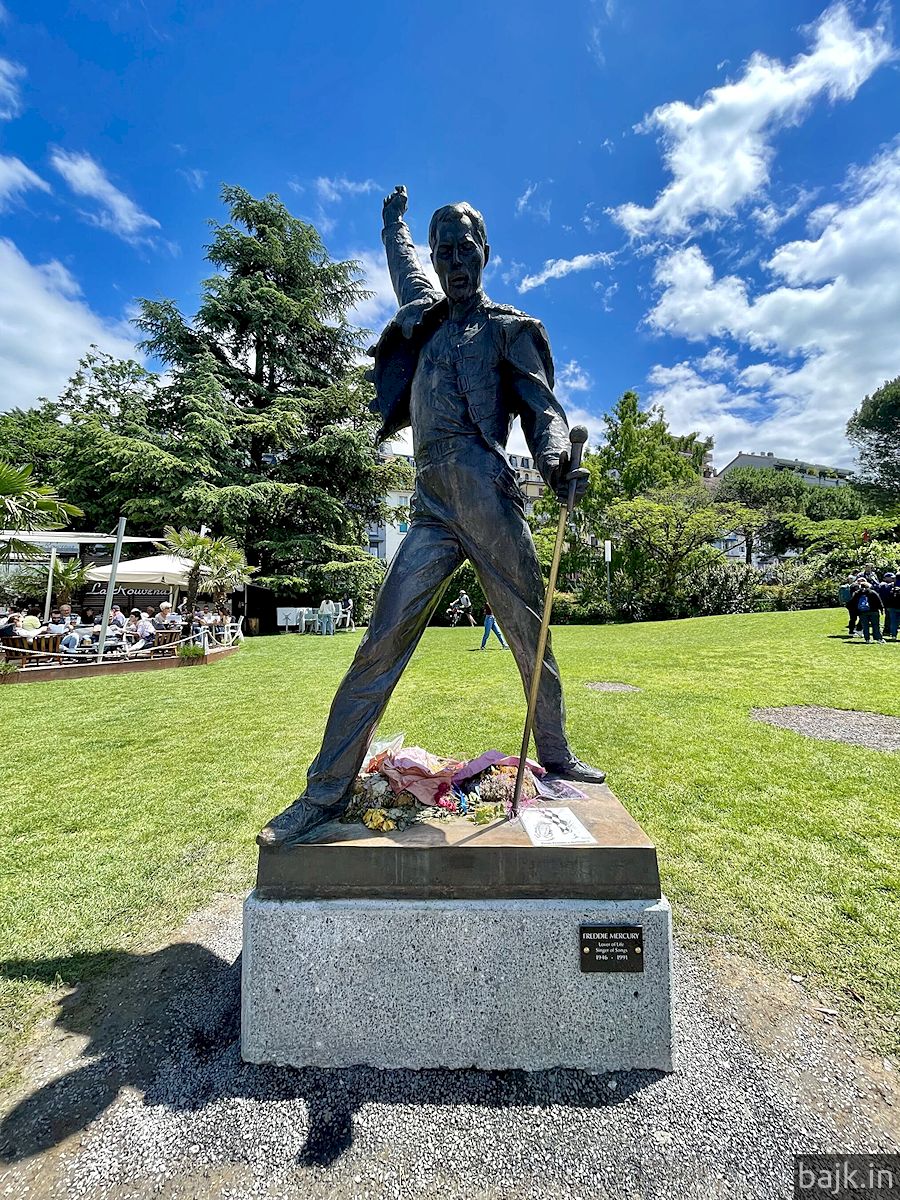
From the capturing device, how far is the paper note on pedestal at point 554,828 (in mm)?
2033

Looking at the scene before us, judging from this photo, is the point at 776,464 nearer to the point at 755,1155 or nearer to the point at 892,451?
the point at 892,451

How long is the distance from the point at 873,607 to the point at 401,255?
47.7 ft

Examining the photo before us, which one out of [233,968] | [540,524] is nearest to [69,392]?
[540,524]

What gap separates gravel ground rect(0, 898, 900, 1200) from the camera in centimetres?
156

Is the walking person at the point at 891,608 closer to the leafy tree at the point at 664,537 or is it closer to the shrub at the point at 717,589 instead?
the leafy tree at the point at 664,537

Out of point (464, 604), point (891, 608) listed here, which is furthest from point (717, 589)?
point (464, 604)

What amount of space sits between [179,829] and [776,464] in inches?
2856

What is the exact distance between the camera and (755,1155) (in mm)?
1623

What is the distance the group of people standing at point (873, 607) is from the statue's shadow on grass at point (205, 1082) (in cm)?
1416

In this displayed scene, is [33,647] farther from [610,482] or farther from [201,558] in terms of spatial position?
[610,482]

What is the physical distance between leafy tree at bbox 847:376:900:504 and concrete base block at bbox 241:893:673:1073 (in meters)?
46.7

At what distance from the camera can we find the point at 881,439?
130 feet

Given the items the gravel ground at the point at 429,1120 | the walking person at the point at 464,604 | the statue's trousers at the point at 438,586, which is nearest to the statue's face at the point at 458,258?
the statue's trousers at the point at 438,586

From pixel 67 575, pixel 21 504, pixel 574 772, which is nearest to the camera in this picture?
pixel 574 772
